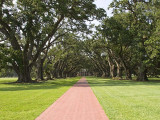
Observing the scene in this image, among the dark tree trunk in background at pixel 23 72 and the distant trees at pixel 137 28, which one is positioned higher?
the distant trees at pixel 137 28

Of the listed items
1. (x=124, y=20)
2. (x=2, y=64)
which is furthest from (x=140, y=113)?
(x=124, y=20)

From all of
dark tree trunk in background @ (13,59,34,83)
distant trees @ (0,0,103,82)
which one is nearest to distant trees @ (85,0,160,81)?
distant trees @ (0,0,103,82)

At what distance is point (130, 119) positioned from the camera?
5.91 metres

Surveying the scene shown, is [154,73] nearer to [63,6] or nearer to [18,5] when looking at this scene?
[63,6]

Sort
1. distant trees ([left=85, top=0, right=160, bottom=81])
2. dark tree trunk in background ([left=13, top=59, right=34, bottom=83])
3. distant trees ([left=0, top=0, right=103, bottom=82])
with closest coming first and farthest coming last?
distant trees ([left=0, top=0, right=103, bottom=82])
dark tree trunk in background ([left=13, top=59, right=34, bottom=83])
distant trees ([left=85, top=0, right=160, bottom=81])

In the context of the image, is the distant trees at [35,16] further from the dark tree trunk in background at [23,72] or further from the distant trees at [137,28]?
the distant trees at [137,28]

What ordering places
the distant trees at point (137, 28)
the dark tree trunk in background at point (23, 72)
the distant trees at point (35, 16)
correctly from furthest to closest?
the distant trees at point (137, 28)
the dark tree trunk in background at point (23, 72)
the distant trees at point (35, 16)

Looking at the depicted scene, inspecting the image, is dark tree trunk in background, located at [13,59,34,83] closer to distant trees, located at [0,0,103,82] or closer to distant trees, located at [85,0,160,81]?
distant trees, located at [0,0,103,82]

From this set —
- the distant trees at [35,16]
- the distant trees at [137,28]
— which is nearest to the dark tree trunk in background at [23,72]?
the distant trees at [35,16]

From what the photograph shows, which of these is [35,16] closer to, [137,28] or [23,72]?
[23,72]

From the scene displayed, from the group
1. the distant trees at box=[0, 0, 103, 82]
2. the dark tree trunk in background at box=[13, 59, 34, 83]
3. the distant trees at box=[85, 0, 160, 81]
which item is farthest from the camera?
the distant trees at box=[85, 0, 160, 81]

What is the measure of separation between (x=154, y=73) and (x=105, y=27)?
17148 mm

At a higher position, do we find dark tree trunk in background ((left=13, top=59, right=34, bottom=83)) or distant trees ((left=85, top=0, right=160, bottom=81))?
distant trees ((left=85, top=0, right=160, bottom=81))

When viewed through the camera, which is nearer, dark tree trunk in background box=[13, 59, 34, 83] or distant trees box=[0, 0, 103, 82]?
distant trees box=[0, 0, 103, 82]
